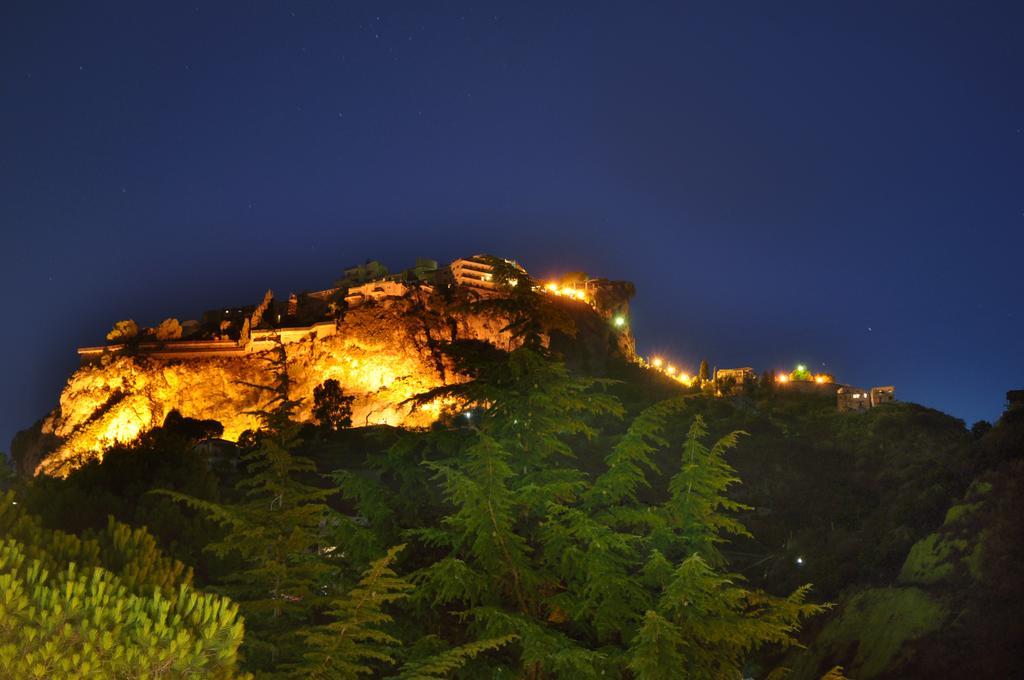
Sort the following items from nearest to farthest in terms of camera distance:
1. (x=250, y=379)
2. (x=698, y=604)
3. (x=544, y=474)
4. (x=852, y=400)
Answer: (x=698, y=604) < (x=544, y=474) < (x=250, y=379) < (x=852, y=400)

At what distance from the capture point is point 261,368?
57.0 metres

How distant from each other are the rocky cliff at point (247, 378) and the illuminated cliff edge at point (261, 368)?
8cm

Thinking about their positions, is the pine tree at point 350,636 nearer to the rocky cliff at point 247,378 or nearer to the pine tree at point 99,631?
the pine tree at point 99,631

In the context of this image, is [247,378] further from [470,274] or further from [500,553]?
[500,553]

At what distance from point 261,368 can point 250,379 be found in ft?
3.82

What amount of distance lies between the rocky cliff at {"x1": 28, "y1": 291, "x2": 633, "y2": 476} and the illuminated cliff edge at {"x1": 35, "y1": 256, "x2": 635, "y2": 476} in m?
0.08

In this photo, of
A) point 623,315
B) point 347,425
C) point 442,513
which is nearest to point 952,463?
point 442,513

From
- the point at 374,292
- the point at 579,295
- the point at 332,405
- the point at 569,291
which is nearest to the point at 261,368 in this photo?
the point at 332,405

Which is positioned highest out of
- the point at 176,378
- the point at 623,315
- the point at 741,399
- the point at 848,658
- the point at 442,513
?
the point at 623,315

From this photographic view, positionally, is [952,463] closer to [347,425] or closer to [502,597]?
[502,597]

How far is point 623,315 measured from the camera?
77.2m

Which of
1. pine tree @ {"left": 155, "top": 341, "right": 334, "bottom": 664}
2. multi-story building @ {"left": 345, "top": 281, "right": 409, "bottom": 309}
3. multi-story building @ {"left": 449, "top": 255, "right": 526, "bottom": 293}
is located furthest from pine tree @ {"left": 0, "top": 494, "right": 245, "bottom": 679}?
multi-story building @ {"left": 449, "top": 255, "right": 526, "bottom": 293}

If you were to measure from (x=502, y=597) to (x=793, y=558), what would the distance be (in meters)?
20.4

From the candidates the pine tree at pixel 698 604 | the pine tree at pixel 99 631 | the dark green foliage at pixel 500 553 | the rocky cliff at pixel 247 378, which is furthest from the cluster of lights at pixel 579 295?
the pine tree at pixel 99 631
